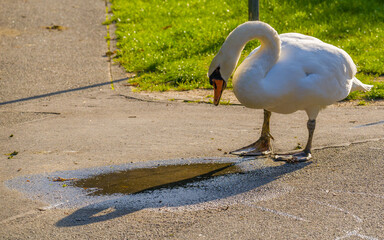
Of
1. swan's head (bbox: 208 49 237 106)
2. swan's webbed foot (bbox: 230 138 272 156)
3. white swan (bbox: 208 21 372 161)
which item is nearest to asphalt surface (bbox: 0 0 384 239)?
swan's webbed foot (bbox: 230 138 272 156)

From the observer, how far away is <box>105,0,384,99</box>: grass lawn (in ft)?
31.1

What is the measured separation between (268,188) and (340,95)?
141cm

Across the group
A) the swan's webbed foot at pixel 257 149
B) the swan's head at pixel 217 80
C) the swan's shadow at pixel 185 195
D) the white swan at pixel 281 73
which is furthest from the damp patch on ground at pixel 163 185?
the swan's head at pixel 217 80

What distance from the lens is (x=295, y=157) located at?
19.2 ft

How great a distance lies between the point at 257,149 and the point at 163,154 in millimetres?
1050

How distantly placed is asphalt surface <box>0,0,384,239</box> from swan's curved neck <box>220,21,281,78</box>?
1104 millimetres

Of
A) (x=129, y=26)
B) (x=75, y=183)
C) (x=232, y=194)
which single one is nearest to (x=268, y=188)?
(x=232, y=194)

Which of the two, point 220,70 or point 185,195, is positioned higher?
point 220,70

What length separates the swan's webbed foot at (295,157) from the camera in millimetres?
5820

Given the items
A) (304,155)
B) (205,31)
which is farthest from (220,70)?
(205,31)

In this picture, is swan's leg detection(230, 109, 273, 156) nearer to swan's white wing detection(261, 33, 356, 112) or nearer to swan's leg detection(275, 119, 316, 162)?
swan's leg detection(275, 119, 316, 162)

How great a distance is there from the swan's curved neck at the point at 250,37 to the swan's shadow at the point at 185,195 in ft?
3.47

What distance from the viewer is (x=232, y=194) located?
5.00 metres

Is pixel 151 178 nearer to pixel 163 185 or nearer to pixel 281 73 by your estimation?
pixel 163 185
